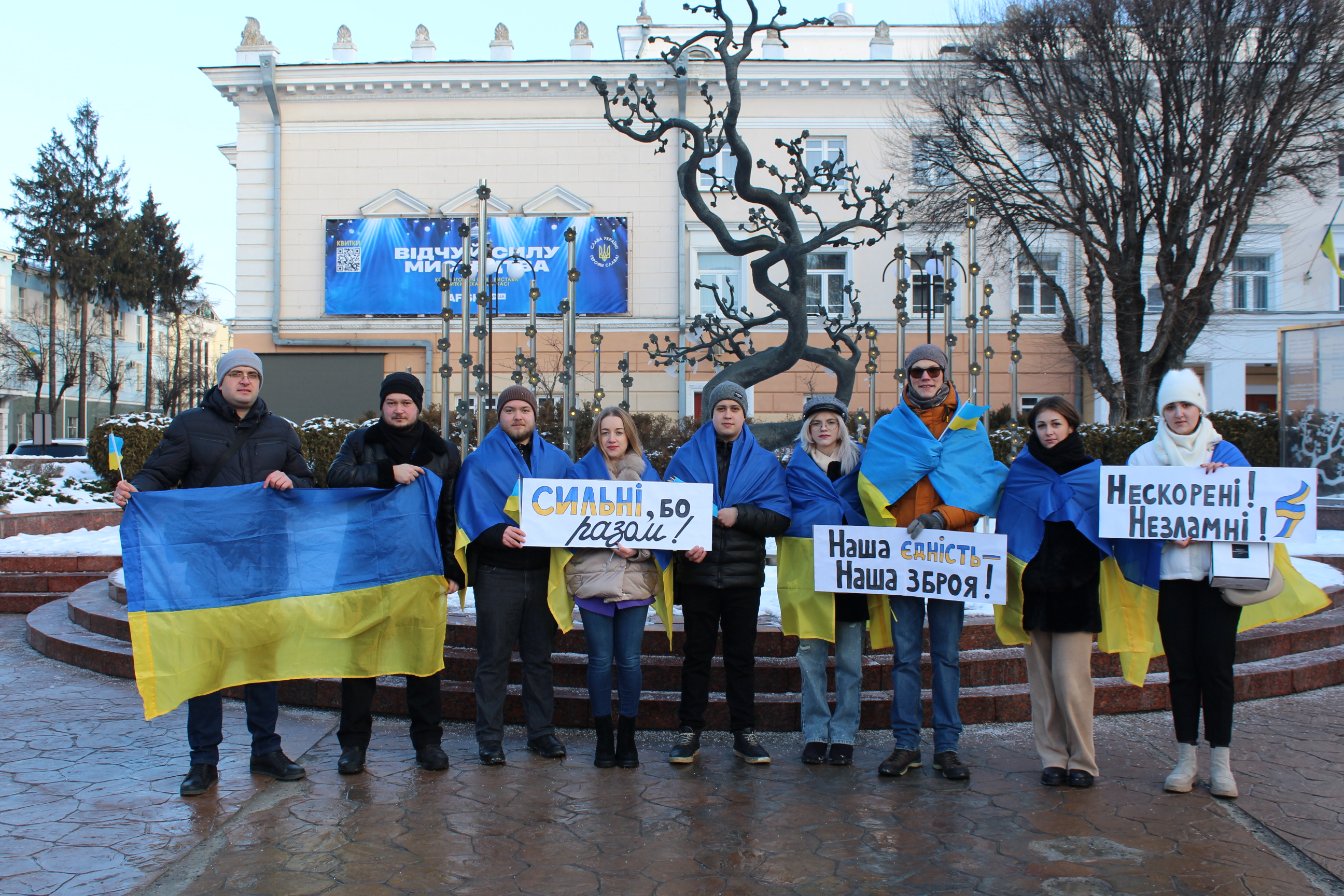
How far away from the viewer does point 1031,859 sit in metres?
3.70

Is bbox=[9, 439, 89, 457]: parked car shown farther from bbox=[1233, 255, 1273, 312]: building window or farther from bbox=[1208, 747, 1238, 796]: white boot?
bbox=[1233, 255, 1273, 312]: building window

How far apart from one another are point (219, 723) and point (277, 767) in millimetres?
337

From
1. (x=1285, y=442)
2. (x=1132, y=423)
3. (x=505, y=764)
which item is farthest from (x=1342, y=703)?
(x=1132, y=423)

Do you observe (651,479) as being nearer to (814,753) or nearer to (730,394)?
(730,394)

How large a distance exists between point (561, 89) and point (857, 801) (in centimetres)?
2465

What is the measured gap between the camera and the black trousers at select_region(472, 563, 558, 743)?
4922 mm

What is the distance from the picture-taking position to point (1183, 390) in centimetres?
454

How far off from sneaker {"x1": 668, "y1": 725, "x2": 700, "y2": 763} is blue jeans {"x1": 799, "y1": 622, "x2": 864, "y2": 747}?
56 centimetres

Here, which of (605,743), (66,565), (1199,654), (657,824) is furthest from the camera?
(66,565)

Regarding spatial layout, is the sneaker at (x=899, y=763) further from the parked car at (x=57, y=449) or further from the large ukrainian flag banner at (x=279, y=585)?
the parked car at (x=57, y=449)

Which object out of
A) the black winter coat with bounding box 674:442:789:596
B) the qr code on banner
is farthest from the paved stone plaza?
the qr code on banner

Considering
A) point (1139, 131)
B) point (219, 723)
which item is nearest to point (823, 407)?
point (219, 723)

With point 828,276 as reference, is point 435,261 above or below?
above

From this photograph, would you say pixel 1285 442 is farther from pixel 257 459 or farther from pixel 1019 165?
pixel 257 459
